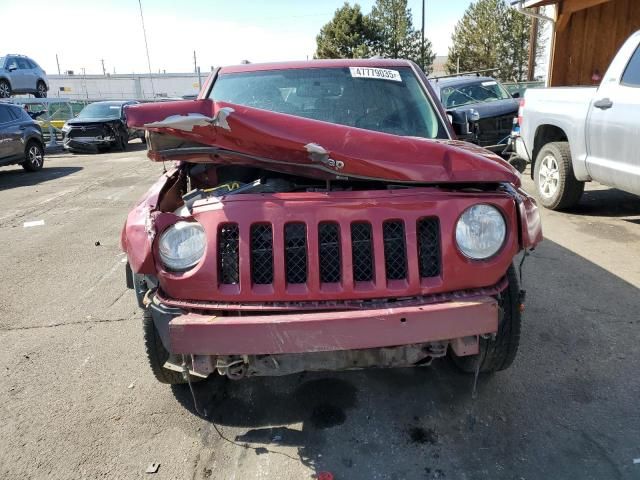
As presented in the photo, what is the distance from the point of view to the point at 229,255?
2.21 m

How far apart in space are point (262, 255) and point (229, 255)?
0.15 meters

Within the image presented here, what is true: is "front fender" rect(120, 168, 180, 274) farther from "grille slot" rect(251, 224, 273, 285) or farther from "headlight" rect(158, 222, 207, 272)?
"grille slot" rect(251, 224, 273, 285)

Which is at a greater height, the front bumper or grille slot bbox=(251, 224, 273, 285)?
grille slot bbox=(251, 224, 273, 285)

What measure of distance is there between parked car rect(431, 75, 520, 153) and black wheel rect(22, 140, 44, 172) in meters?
10.2

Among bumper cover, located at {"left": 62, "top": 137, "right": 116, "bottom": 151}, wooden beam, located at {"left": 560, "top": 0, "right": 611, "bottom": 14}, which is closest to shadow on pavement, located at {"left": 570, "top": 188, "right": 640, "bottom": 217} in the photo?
wooden beam, located at {"left": 560, "top": 0, "right": 611, "bottom": 14}

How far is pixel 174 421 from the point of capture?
2.67 meters

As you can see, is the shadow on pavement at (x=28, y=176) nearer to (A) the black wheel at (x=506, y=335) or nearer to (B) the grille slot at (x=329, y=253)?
(B) the grille slot at (x=329, y=253)

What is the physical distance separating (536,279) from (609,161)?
189cm

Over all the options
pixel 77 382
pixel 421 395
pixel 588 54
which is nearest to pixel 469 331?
pixel 421 395

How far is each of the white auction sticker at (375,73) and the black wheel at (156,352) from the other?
7.40ft

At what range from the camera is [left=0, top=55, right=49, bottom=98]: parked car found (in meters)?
19.1

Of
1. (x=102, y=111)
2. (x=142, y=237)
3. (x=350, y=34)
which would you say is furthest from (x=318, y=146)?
(x=350, y=34)

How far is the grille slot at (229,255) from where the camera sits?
2203 mm

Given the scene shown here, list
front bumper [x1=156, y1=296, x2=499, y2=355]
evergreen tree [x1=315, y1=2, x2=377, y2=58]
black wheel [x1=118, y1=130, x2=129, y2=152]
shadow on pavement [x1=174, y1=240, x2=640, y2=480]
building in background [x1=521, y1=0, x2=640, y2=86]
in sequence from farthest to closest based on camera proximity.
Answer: evergreen tree [x1=315, y1=2, x2=377, y2=58]
black wheel [x1=118, y1=130, x2=129, y2=152]
building in background [x1=521, y1=0, x2=640, y2=86]
shadow on pavement [x1=174, y1=240, x2=640, y2=480]
front bumper [x1=156, y1=296, x2=499, y2=355]
